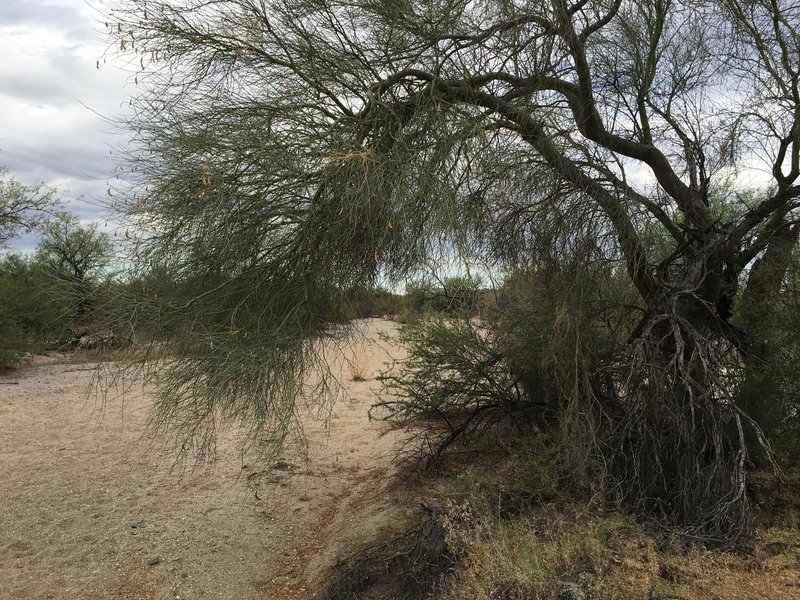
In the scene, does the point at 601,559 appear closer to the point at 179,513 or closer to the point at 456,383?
the point at 456,383

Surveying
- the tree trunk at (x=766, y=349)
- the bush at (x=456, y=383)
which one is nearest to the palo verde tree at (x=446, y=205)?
the tree trunk at (x=766, y=349)

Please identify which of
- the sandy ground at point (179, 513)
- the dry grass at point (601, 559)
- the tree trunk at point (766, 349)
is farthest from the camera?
the sandy ground at point (179, 513)

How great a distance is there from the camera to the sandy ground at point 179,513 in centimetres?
652

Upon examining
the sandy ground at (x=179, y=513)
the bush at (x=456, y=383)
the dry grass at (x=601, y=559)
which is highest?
the bush at (x=456, y=383)

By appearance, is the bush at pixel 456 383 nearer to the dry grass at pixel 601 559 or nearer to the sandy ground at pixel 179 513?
the sandy ground at pixel 179 513

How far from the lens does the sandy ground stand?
652 centimetres

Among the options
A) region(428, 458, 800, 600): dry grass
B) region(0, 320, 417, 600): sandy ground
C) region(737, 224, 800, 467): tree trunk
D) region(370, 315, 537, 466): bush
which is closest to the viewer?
region(428, 458, 800, 600): dry grass

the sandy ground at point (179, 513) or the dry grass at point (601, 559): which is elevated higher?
the dry grass at point (601, 559)

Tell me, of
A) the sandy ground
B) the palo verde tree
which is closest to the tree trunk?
the palo verde tree

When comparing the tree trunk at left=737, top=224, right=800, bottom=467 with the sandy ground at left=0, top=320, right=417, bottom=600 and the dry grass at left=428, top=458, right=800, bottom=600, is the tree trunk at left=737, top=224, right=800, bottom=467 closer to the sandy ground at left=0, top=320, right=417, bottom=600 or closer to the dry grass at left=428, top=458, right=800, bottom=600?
the dry grass at left=428, top=458, right=800, bottom=600

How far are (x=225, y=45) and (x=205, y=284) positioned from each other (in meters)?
2.14

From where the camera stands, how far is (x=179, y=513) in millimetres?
8258

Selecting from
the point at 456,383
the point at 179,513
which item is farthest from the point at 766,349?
the point at 179,513

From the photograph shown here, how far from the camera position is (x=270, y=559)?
700 centimetres
